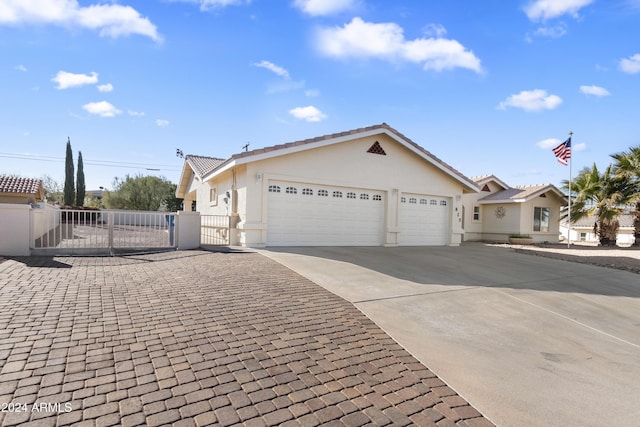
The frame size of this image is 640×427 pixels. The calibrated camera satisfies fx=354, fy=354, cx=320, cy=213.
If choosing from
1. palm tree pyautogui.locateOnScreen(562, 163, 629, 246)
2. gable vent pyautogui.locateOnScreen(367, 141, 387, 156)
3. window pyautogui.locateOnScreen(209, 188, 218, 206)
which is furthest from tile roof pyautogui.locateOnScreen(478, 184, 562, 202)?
window pyautogui.locateOnScreen(209, 188, 218, 206)

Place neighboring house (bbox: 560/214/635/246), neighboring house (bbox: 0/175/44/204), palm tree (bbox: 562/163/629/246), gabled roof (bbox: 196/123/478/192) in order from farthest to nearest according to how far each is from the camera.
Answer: neighboring house (bbox: 560/214/635/246)
neighboring house (bbox: 0/175/44/204)
palm tree (bbox: 562/163/629/246)
gabled roof (bbox: 196/123/478/192)

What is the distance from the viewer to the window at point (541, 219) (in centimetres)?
2281

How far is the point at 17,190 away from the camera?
22922mm

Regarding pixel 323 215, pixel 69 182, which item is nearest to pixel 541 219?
pixel 323 215

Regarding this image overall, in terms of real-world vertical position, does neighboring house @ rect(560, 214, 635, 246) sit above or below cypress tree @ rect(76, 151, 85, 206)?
below

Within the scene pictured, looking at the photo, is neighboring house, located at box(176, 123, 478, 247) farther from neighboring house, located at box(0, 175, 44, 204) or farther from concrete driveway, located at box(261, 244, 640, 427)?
neighboring house, located at box(0, 175, 44, 204)

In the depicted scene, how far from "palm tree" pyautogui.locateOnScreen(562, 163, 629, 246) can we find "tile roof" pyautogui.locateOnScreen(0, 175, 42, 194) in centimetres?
3495

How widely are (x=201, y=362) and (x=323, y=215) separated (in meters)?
10.3

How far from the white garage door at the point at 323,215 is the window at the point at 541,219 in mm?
13600

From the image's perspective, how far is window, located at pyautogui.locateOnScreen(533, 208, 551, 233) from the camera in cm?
2281

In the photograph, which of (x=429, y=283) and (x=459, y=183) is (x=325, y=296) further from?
(x=459, y=183)

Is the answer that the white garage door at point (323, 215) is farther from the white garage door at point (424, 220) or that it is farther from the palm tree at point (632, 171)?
the palm tree at point (632, 171)

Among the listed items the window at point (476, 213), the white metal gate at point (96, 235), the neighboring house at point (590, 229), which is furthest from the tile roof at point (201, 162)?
the neighboring house at point (590, 229)

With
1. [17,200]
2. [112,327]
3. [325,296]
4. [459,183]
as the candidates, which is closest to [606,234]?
[459,183]
